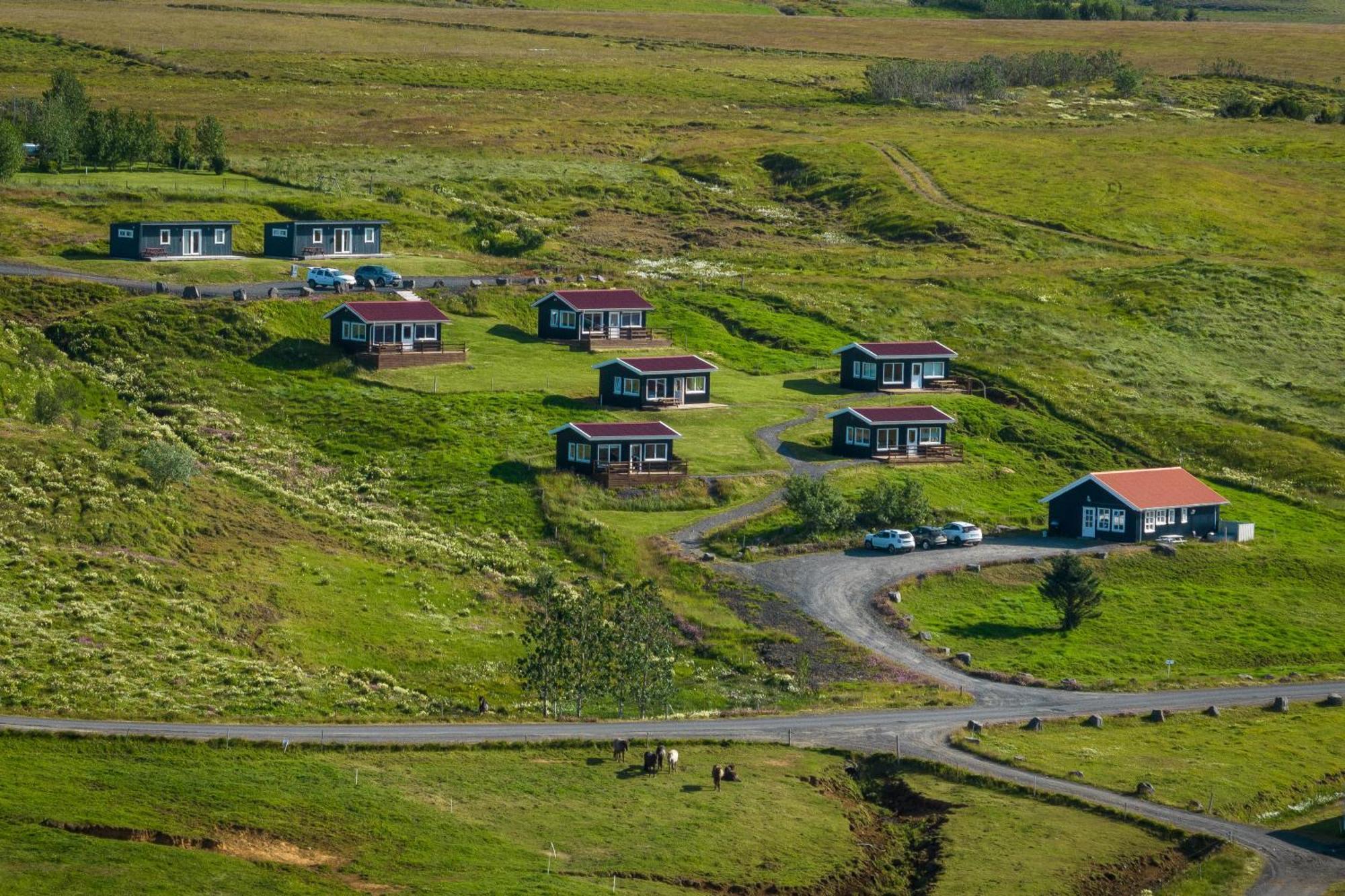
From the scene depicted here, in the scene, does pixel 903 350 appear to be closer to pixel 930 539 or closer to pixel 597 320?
pixel 597 320

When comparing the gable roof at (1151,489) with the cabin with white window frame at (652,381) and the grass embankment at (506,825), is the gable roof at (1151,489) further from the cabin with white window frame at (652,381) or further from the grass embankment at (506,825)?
the grass embankment at (506,825)

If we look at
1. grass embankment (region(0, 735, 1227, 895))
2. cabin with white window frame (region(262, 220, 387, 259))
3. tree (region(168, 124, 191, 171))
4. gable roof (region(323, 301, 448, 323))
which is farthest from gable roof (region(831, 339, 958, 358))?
tree (region(168, 124, 191, 171))

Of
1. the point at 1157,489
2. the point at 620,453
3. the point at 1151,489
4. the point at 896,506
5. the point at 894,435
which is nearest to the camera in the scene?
the point at 896,506

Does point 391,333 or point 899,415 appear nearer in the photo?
point 899,415

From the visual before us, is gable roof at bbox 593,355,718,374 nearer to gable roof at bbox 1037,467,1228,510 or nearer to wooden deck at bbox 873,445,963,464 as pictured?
wooden deck at bbox 873,445,963,464

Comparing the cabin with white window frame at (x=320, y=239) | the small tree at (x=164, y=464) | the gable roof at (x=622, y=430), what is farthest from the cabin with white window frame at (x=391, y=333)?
the small tree at (x=164, y=464)

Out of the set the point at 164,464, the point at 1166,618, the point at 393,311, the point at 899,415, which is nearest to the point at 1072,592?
the point at 1166,618

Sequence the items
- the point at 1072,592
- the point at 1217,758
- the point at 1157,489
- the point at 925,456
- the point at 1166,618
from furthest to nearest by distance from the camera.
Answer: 1. the point at 925,456
2. the point at 1157,489
3. the point at 1166,618
4. the point at 1072,592
5. the point at 1217,758
